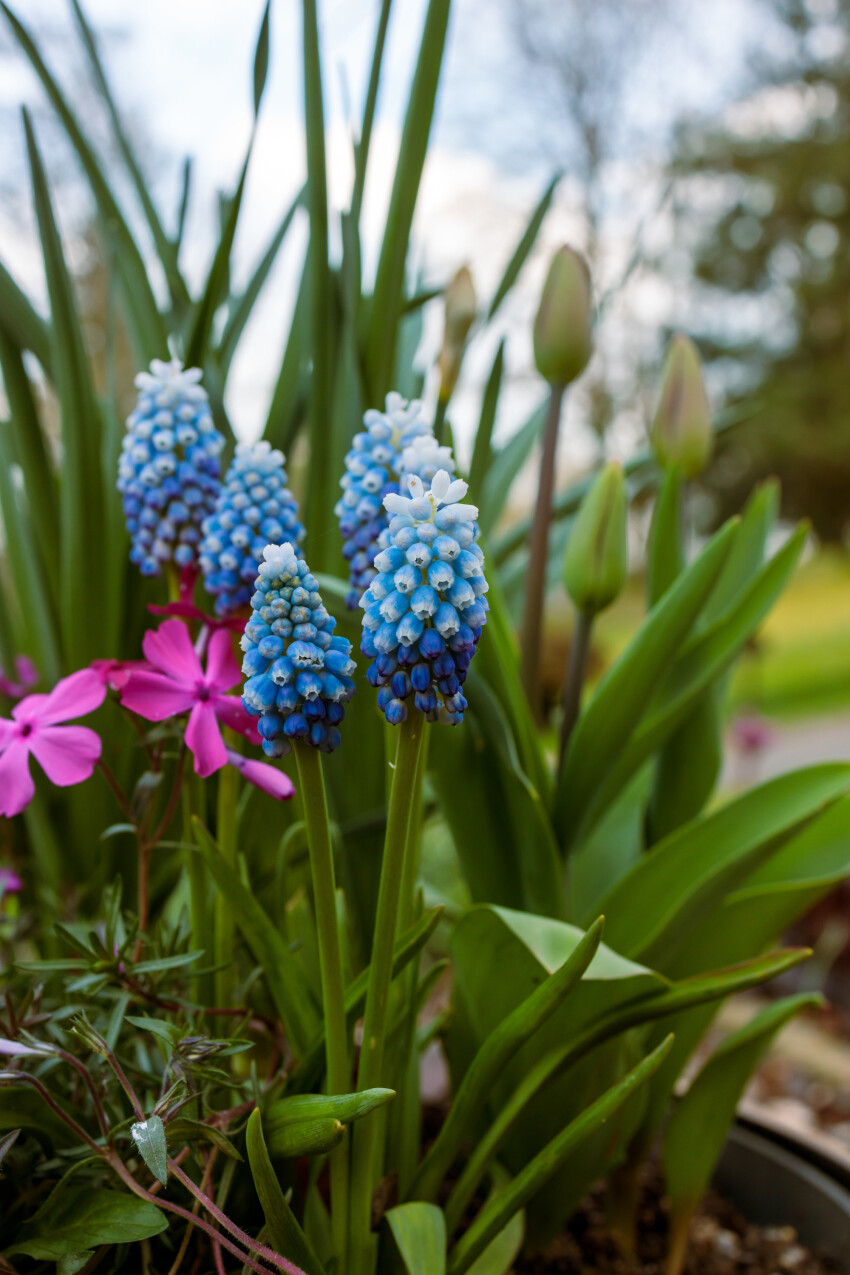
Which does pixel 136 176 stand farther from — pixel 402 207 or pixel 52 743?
pixel 52 743

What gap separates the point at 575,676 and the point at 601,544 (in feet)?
0.37

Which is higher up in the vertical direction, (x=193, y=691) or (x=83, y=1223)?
(x=193, y=691)

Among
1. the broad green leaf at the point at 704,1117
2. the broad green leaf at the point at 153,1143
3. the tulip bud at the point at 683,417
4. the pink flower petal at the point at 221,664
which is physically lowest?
the broad green leaf at the point at 704,1117

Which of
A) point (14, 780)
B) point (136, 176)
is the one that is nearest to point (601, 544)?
point (14, 780)

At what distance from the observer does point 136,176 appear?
2.72ft

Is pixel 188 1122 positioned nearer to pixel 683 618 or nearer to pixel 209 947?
pixel 209 947

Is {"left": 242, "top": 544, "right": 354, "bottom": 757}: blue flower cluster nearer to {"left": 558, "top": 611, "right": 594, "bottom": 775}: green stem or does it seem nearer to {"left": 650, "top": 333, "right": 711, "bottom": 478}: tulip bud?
{"left": 558, "top": 611, "right": 594, "bottom": 775}: green stem

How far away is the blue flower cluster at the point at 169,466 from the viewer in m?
0.54

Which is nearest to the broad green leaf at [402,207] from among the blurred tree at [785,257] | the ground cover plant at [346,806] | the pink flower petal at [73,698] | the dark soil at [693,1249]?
the ground cover plant at [346,806]

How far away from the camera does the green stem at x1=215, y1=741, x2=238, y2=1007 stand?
533 mm

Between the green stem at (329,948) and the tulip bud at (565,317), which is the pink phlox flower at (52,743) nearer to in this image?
the green stem at (329,948)

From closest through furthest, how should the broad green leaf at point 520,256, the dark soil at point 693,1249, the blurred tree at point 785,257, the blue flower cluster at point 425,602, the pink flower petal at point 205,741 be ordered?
the blue flower cluster at point 425,602 < the pink flower petal at point 205,741 < the dark soil at point 693,1249 < the broad green leaf at point 520,256 < the blurred tree at point 785,257

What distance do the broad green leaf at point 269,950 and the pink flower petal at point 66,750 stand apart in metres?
0.07

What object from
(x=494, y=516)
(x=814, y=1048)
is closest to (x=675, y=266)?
(x=814, y=1048)
